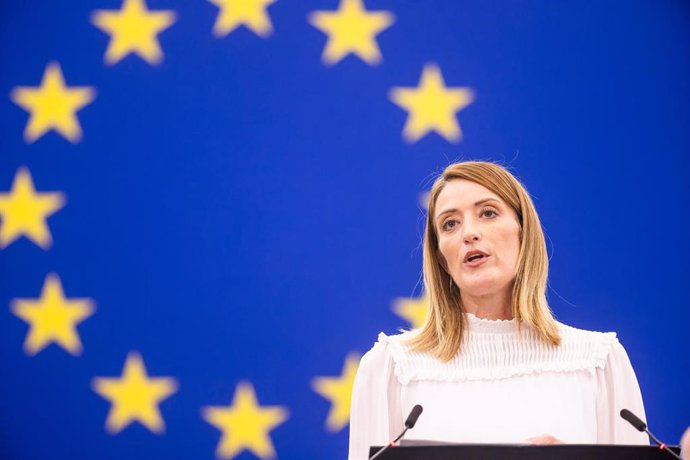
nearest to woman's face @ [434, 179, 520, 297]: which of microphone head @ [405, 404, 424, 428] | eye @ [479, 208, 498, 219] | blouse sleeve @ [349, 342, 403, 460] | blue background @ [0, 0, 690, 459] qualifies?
eye @ [479, 208, 498, 219]

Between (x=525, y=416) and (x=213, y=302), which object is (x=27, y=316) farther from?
(x=525, y=416)

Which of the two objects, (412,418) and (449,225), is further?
(449,225)

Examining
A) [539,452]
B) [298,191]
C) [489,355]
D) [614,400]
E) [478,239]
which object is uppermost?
[298,191]

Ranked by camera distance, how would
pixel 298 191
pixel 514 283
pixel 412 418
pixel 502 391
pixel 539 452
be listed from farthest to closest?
pixel 298 191
pixel 514 283
pixel 502 391
pixel 412 418
pixel 539 452

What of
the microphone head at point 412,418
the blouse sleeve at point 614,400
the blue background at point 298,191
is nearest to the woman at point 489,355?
the blouse sleeve at point 614,400

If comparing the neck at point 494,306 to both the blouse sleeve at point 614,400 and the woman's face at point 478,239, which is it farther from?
the blouse sleeve at point 614,400

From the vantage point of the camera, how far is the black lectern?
121 centimetres

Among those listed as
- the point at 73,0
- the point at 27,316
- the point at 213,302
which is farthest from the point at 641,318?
the point at 73,0

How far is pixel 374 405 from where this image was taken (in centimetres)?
188

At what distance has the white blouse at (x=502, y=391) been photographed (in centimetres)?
170

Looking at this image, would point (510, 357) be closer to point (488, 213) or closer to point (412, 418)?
point (488, 213)

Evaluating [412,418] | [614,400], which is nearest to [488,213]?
[614,400]

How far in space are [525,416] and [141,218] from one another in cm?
143

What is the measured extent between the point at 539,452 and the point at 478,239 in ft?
2.25
